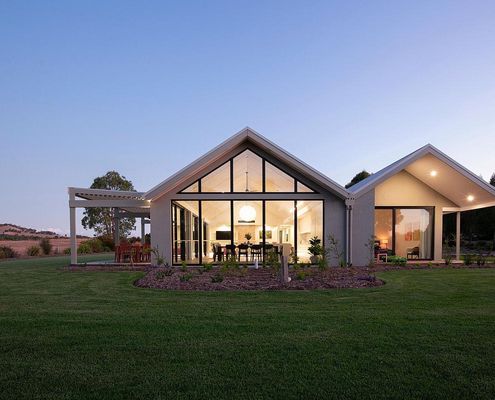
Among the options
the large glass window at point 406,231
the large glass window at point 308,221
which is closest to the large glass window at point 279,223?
the large glass window at point 308,221

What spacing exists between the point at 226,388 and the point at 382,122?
20.3 meters

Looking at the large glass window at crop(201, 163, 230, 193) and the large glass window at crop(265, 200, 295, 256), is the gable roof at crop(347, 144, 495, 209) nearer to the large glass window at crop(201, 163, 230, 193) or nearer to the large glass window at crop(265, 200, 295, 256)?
the large glass window at crop(265, 200, 295, 256)

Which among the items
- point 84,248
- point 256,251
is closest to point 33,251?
point 84,248

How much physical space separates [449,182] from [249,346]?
12.6m

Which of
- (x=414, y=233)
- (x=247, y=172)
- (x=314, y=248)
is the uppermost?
(x=247, y=172)

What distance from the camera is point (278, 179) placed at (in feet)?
42.5

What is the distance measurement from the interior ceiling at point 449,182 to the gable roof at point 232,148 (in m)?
3.46

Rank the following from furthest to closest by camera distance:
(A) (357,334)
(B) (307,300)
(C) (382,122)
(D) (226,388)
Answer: (C) (382,122) → (B) (307,300) → (A) (357,334) → (D) (226,388)

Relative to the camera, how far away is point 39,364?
365 cm

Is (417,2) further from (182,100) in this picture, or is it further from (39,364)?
(39,364)

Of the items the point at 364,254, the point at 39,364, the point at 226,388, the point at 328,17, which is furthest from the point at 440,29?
the point at 39,364

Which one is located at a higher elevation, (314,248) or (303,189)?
(303,189)

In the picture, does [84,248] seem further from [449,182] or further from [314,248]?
[449,182]

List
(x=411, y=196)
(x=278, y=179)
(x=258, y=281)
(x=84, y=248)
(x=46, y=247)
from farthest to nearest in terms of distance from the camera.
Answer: (x=84, y=248)
(x=46, y=247)
(x=411, y=196)
(x=278, y=179)
(x=258, y=281)
